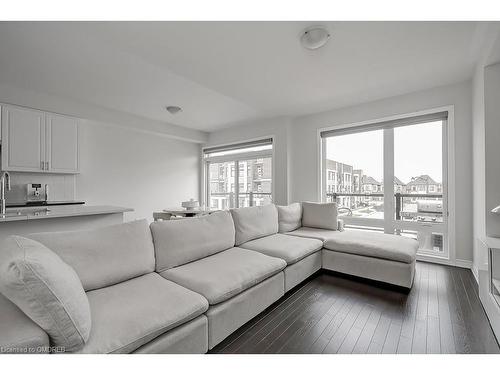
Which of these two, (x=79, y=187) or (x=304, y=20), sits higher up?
(x=304, y=20)

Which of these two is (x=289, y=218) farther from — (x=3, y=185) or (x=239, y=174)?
(x=3, y=185)

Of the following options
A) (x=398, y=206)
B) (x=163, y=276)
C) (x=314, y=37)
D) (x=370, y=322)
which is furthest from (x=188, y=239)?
(x=398, y=206)

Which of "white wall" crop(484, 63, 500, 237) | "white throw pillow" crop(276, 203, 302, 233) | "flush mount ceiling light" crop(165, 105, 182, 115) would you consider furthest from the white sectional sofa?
"flush mount ceiling light" crop(165, 105, 182, 115)

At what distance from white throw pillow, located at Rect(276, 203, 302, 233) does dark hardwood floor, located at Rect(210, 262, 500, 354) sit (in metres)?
0.99

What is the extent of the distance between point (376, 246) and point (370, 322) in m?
0.94

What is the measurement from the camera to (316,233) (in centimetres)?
321

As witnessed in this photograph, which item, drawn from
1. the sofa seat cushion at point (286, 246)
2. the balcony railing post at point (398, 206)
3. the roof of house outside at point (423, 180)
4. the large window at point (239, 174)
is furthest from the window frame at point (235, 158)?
the roof of house outside at point (423, 180)

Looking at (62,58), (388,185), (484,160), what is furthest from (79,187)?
(484,160)

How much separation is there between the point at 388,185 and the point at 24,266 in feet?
13.6

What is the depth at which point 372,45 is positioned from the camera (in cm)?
219

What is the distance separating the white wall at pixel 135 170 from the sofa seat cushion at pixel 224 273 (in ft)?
10.9

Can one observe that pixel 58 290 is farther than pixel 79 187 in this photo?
No

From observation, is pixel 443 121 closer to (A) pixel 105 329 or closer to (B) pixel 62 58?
(A) pixel 105 329

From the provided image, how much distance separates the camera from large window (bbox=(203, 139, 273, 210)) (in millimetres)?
5086
